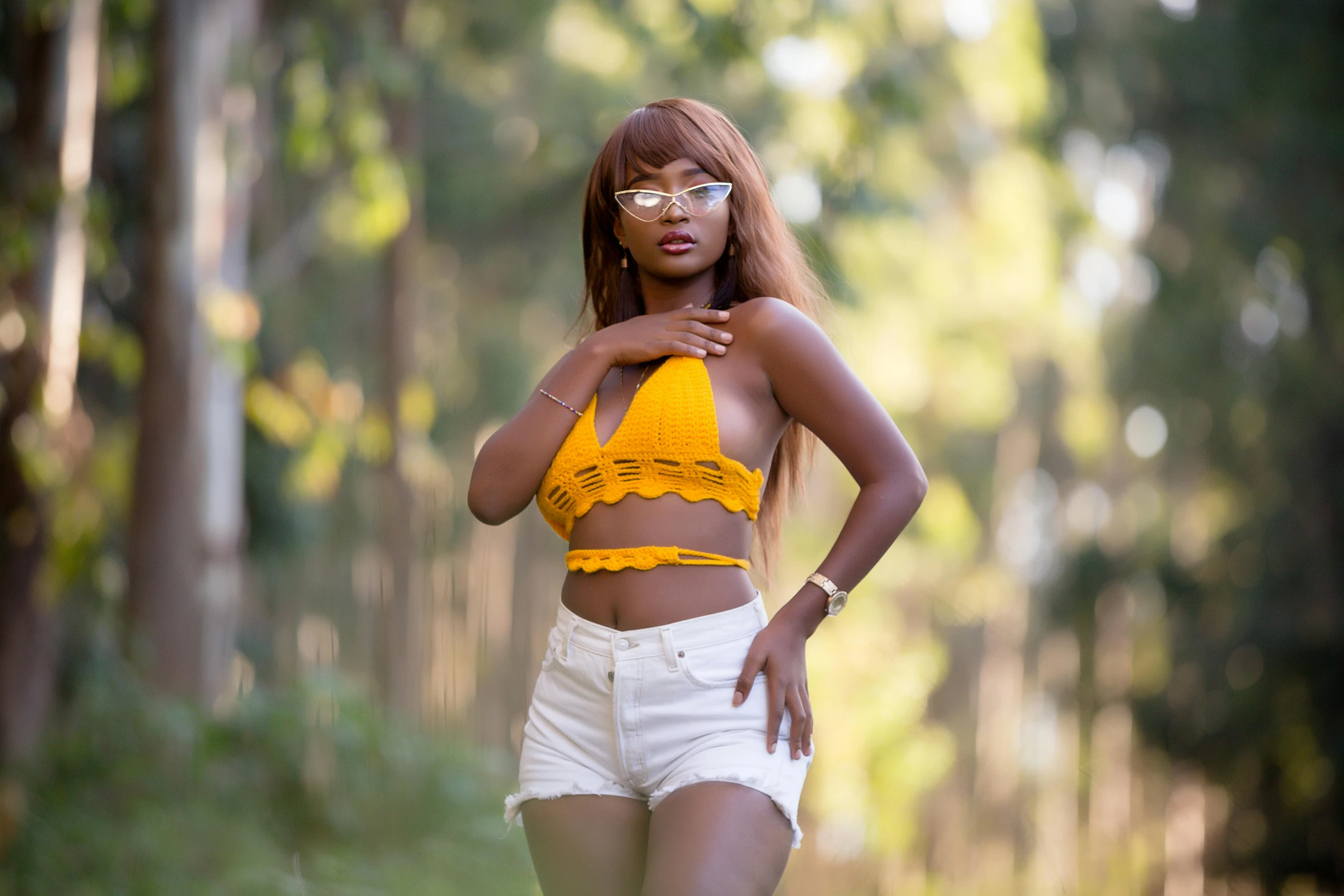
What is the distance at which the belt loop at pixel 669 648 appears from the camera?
7.76ft

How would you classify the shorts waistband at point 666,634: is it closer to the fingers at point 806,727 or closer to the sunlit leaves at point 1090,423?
the fingers at point 806,727

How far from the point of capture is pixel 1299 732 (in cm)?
1227

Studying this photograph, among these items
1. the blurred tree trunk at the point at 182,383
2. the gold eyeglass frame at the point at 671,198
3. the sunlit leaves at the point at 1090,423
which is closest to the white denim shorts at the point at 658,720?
the gold eyeglass frame at the point at 671,198

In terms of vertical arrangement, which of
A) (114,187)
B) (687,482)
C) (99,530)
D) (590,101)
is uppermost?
(590,101)

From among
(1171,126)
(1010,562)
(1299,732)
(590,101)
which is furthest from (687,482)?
(1010,562)

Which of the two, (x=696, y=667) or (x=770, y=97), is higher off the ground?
(x=770, y=97)

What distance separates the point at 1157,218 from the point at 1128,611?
4.62m

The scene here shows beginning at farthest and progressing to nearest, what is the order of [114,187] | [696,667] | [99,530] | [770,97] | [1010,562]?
[1010,562] → [114,187] → [770,97] → [99,530] → [696,667]

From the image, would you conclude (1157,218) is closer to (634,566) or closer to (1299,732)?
(1299,732)

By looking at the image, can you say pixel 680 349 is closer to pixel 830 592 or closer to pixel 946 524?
Answer: pixel 830 592

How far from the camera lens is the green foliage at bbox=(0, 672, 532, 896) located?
555 centimetres

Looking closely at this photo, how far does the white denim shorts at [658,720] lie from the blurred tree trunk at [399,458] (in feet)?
33.5

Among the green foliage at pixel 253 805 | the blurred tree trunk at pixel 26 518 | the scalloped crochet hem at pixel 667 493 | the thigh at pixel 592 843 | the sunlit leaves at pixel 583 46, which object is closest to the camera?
the thigh at pixel 592 843

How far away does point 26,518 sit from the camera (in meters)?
8.62
